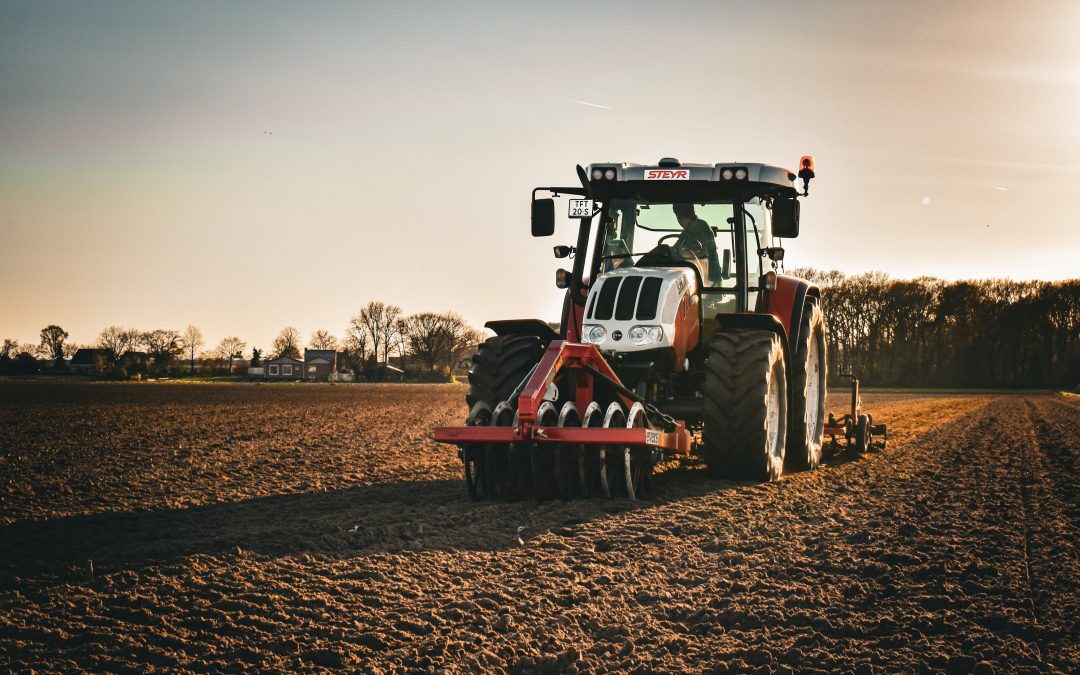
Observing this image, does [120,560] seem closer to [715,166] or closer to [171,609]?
[171,609]

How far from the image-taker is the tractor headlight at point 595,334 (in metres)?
8.39

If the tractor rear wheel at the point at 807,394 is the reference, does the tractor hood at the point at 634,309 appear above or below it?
above

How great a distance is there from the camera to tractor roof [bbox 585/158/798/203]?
8.80 metres

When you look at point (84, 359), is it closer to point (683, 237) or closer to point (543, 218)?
point (543, 218)

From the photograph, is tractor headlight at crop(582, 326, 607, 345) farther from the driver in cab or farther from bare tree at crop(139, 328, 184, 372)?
bare tree at crop(139, 328, 184, 372)

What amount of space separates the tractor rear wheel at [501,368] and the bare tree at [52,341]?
116290 millimetres

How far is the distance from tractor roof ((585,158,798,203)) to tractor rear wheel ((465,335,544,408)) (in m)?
1.77

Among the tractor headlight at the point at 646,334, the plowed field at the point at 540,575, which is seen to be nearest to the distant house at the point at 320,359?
the plowed field at the point at 540,575

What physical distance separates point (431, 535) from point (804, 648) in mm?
2993

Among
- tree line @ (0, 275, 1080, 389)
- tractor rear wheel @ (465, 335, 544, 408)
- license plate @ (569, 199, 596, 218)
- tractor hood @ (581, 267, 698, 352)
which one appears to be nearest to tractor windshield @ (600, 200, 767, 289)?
license plate @ (569, 199, 596, 218)

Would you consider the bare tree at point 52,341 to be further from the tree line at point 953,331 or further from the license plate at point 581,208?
the license plate at point 581,208

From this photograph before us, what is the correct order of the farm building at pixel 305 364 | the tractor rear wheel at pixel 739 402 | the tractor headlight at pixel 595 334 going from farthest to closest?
the farm building at pixel 305 364, the tractor headlight at pixel 595 334, the tractor rear wheel at pixel 739 402

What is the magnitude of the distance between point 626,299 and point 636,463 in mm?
1508

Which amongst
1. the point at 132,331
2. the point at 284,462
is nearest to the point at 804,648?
the point at 284,462
